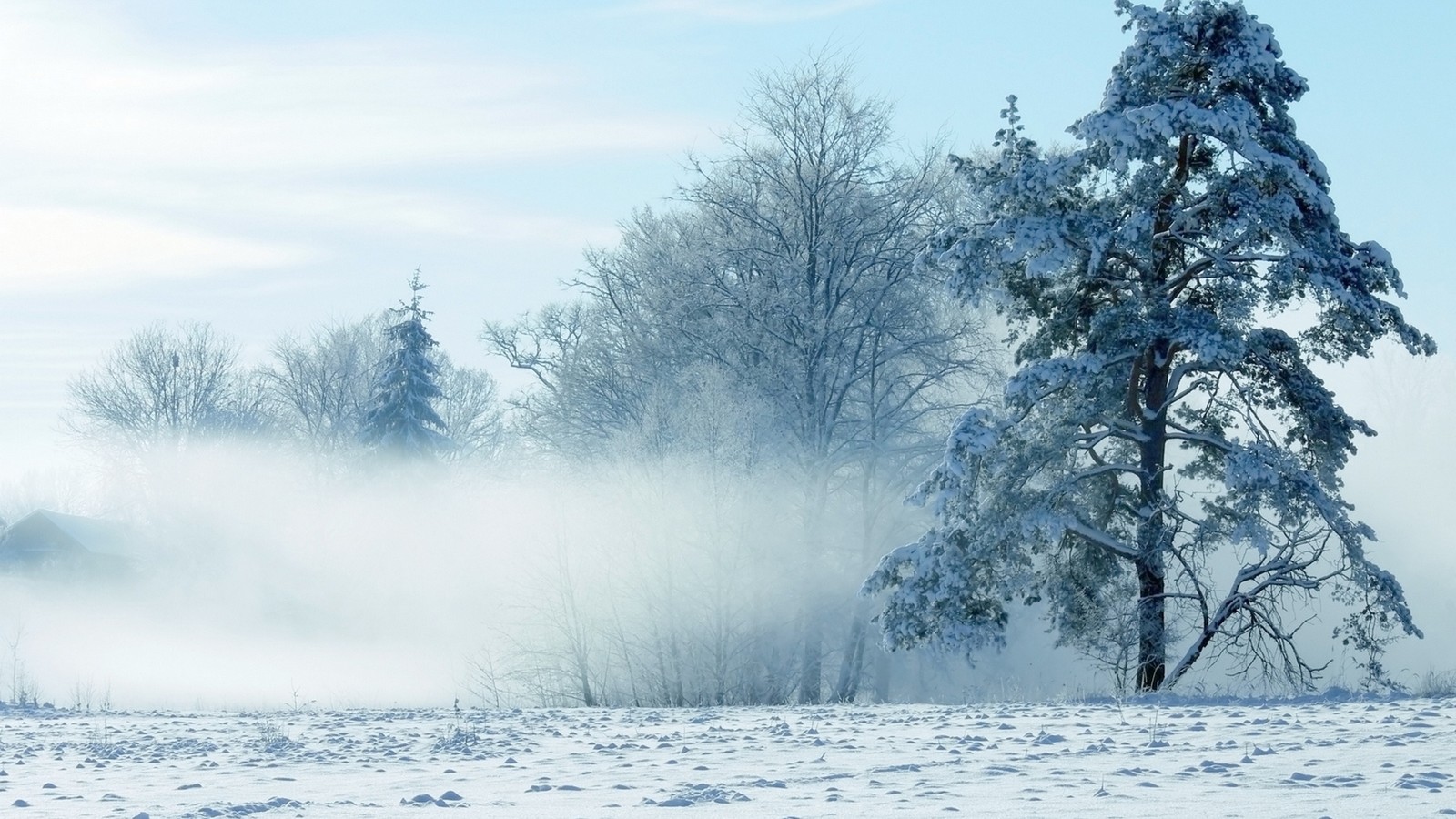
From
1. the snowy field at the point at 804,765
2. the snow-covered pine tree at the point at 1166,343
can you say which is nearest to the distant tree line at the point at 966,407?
the snow-covered pine tree at the point at 1166,343

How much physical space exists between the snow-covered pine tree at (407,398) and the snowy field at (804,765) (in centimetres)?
3826

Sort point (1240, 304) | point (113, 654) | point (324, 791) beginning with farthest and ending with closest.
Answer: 1. point (113, 654)
2. point (1240, 304)
3. point (324, 791)

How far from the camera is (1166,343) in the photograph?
19594 mm

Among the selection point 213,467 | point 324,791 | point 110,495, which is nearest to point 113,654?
point 213,467

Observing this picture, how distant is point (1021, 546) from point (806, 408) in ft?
38.9

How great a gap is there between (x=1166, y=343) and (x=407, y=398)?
38959mm

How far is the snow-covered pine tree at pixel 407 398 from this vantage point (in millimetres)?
53781

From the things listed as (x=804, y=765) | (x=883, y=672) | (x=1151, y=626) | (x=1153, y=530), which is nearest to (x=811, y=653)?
(x=883, y=672)

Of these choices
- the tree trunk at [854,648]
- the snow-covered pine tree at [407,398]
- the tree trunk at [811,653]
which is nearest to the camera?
the tree trunk at [811,653]

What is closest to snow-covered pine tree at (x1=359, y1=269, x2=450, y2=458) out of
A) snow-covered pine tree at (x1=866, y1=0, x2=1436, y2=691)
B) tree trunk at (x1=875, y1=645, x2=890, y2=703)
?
tree trunk at (x1=875, y1=645, x2=890, y2=703)

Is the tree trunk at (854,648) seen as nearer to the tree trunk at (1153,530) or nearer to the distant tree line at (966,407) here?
the distant tree line at (966,407)

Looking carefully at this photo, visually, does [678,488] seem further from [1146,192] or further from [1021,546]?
[1146,192]

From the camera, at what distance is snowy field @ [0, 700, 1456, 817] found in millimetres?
7883

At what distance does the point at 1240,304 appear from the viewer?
18.8 meters
